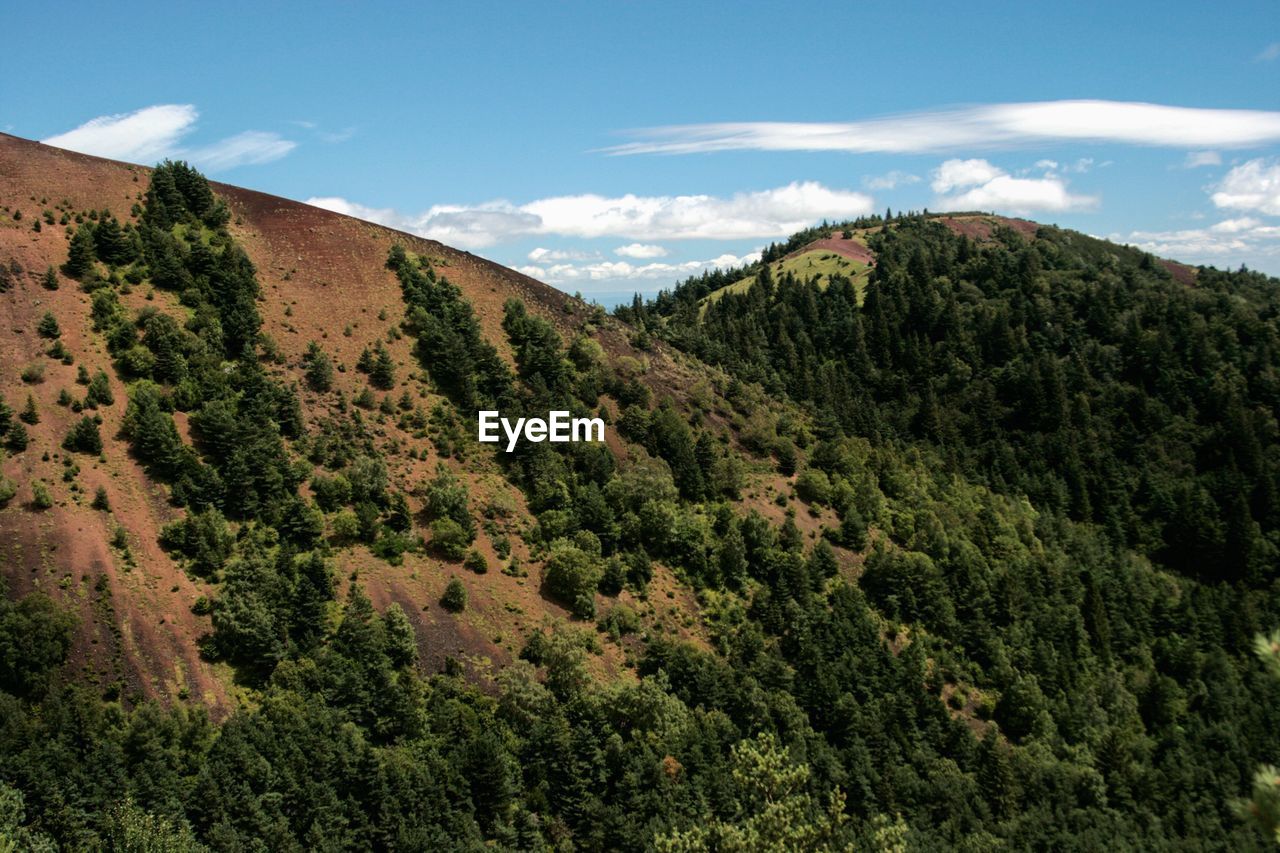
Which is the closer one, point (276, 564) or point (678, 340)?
point (276, 564)

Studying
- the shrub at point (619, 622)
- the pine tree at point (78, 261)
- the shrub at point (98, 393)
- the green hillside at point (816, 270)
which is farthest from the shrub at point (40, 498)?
the green hillside at point (816, 270)

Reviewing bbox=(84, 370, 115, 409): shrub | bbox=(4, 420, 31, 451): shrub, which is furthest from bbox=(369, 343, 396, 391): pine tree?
bbox=(4, 420, 31, 451): shrub

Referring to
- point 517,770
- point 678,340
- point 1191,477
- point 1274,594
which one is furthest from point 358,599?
point 1191,477

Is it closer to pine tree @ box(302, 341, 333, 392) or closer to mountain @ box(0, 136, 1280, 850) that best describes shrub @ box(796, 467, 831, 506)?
mountain @ box(0, 136, 1280, 850)

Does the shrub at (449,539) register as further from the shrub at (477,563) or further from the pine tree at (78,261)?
the pine tree at (78,261)

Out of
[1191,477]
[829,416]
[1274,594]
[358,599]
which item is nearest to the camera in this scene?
[358,599]

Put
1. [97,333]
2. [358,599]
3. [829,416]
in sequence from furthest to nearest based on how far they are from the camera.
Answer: [829,416], [97,333], [358,599]

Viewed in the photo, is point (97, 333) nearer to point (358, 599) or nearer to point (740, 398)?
point (358, 599)
